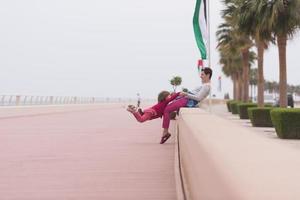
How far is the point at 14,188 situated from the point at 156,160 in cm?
298

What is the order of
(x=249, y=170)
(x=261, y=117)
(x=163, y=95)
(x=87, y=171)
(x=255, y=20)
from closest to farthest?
1. (x=249, y=170)
2. (x=87, y=171)
3. (x=163, y=95)
4. (x=261, y=117)
5. (x=255, y=20)

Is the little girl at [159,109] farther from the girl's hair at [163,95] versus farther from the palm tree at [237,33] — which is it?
the palm tree at [237,33]

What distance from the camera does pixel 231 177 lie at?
2.13 meters

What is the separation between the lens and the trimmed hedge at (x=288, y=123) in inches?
659

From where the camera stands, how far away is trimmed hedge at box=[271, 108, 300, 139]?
16.7 m

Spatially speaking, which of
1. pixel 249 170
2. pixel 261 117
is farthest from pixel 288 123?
pixel 249 170

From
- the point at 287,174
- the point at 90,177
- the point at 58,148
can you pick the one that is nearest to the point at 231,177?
the point at 287,174

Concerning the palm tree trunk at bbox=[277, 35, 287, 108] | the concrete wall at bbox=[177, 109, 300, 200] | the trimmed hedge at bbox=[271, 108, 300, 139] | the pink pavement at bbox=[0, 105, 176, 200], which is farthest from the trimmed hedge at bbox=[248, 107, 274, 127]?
the concrete wall at bbox=[177, 109, 300, 200]

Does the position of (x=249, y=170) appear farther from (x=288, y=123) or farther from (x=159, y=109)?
(x=288, y=123)

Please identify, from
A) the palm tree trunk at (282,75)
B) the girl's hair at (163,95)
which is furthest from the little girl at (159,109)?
the palm tree trunk at (282,75)

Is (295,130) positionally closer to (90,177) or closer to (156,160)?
(156,160)

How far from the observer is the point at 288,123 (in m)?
16.9

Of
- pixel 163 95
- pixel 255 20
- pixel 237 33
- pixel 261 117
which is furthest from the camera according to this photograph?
pixel 237 33

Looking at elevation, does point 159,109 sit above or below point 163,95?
below
